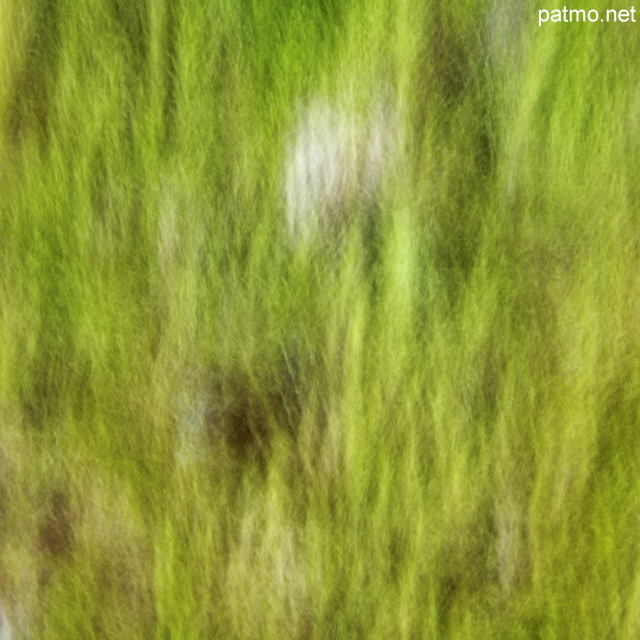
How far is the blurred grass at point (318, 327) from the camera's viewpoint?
40 centimetres

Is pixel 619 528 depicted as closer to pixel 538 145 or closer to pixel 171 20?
pixel 538 145

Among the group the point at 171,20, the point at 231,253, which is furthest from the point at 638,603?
the point at 171,20

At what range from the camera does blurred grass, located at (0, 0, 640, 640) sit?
1.32 feet

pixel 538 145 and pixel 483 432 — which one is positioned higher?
pixel 538 145

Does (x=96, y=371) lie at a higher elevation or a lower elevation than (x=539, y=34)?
lower

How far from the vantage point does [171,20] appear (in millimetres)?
408

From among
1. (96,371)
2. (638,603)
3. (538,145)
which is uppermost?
(538,145)

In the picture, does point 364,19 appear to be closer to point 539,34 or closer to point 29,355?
point 539,34

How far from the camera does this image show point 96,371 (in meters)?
0.42

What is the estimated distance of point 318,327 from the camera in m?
0.41

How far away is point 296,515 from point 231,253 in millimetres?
141

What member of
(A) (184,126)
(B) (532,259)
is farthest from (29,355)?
(B) (532,259)

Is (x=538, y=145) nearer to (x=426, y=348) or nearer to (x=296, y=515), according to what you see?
(x=426, y=348)

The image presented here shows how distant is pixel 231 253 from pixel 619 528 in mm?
246
